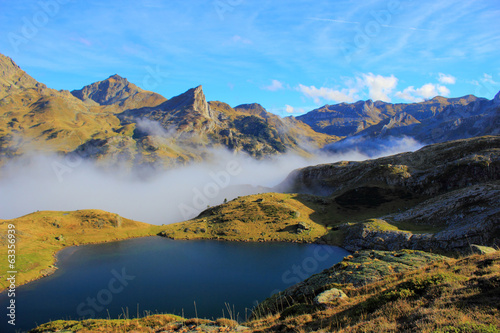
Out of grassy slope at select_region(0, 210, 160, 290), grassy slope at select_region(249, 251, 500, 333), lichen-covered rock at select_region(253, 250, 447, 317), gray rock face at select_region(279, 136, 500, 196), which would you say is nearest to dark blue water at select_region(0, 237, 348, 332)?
grassy slope at select_region(0, 210, 160, 290)

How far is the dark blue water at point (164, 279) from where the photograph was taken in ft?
170

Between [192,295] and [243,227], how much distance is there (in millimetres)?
65666

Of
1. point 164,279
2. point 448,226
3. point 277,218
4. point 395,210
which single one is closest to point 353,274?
point 164,279

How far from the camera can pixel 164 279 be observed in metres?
68.8

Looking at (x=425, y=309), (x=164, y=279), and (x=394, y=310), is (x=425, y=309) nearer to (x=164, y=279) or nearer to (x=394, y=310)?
(x=394, y=310)

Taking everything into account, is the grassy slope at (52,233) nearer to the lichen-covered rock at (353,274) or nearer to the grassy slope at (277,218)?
the grassy slope at (277,218)

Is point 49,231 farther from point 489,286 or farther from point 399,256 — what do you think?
point 489,286

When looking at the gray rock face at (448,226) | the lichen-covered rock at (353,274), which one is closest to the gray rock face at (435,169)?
the gray rock face at (448,226)

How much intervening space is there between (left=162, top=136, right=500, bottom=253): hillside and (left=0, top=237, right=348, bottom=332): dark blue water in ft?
41.0

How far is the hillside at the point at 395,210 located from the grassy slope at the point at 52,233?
23.6m

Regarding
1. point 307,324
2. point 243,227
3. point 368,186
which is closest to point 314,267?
point 243,227

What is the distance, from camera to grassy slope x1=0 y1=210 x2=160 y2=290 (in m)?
76.5

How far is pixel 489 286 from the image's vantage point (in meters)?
14.1

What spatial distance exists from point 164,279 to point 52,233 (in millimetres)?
78135
